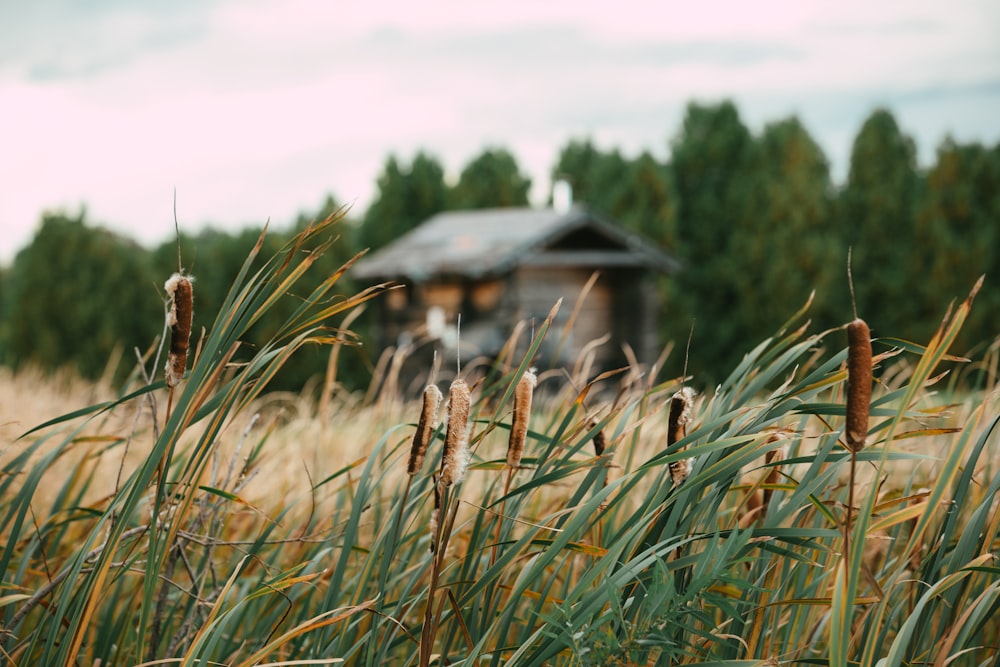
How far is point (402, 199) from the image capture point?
1616 cm

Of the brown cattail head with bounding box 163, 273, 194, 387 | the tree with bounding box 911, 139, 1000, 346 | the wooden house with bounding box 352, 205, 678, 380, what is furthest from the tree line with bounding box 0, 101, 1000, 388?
the brown cattail head with bounding box 163, 273, 194, 387

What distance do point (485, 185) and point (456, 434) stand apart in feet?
52.1

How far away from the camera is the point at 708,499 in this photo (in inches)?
45.6

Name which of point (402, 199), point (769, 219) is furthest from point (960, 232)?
point (402, 199)

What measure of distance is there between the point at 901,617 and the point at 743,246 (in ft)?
50.3

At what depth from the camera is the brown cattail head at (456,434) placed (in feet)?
2.85

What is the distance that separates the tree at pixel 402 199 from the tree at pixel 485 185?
1.12 feet

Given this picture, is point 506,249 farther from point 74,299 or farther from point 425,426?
point 425,426

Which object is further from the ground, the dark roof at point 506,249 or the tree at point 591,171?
the tree at point 591,171

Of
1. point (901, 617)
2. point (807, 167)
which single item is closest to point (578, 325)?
point (807, 167)

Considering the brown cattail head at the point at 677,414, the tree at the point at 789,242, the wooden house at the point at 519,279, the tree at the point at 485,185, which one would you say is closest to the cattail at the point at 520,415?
the brown cattail head at the point at 677,414

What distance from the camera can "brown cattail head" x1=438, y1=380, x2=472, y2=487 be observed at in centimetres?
87

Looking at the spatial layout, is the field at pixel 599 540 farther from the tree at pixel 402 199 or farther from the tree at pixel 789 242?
the tree at pixel 789 242

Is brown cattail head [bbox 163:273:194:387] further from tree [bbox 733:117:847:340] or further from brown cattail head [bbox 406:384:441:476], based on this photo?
tree [bbox 733:117:847:340]
